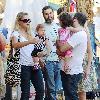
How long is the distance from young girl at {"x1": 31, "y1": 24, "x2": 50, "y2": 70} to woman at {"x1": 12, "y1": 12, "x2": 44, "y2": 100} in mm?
61

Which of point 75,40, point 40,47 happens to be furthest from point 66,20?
point 40,47

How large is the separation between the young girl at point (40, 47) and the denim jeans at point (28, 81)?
3.7 inches

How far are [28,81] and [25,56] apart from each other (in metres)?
0.35

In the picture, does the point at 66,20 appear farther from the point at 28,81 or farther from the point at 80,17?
the point at 28,81

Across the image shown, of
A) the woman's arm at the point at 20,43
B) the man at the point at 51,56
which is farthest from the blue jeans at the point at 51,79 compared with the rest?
the woman's arm at the point at 20,43

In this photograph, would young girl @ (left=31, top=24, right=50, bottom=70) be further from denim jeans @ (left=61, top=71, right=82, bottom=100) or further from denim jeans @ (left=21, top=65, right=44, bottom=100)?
denim jeans @ (left=61, top=71, right=82, bottom=100)

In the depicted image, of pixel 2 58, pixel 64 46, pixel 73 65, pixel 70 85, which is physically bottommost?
pixel 70 85

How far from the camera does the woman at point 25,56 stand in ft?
17.1

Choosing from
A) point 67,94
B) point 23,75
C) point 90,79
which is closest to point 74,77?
point 67,94

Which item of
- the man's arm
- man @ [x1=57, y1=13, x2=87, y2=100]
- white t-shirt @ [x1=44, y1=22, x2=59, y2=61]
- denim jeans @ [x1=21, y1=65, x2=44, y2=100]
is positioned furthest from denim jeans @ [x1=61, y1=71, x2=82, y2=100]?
white t-shirt @ [x1=44, y1=22, x2=59, y2=61]

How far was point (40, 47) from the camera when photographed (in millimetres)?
5543

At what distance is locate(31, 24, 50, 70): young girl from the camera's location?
536 cm

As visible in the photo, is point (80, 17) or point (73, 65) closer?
point (73, 65)

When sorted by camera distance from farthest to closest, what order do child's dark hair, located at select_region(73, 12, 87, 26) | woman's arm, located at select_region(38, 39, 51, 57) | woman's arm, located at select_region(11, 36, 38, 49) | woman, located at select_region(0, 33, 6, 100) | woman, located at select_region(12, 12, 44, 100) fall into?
woman's arm, located at select_region(38, 39, 51, 57) < child's dark hair, located at select_region(73, 12, 87, 26) < woman, located at select_region(12, 12, 44, 100) < woman's arm, located at select_region(11, 36, 38, 49) < woman, located at select_region(0, 33, 6, 100)
